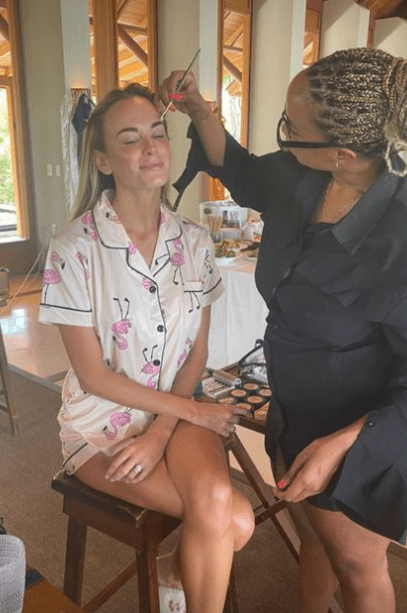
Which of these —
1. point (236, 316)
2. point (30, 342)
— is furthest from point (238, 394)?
point (30, 342)

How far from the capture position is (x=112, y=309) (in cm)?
133

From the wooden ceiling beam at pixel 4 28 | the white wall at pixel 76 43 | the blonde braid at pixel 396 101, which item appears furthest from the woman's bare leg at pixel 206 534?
the wooden ceiling beam at pixel 4 28

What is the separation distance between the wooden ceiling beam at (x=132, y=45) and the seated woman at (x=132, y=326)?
5.98 meters

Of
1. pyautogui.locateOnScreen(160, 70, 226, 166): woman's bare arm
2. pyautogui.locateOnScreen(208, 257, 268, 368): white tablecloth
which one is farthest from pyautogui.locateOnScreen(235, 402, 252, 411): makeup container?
pyautogui.locateOnScreen(208, 257, 268, 368): white tablecloth

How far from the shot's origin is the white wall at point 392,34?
966cm

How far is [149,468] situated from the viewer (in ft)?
4.03

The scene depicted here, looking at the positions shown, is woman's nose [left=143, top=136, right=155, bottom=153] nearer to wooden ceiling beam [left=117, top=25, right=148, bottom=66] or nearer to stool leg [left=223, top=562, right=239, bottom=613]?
stool leg [left=223, top=562, right=239, bottom=613]

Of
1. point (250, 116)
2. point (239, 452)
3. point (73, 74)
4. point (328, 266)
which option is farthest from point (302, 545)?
point (250, 116)

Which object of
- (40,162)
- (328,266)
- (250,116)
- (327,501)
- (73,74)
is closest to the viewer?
(328,266)

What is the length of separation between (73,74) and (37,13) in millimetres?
740

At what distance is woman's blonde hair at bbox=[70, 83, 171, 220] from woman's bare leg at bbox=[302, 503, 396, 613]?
3.03 feet

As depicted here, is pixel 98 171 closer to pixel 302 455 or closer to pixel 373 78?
pixel 373 78

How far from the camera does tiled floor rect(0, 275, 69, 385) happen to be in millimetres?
3611

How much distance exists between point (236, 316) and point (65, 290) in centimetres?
189
